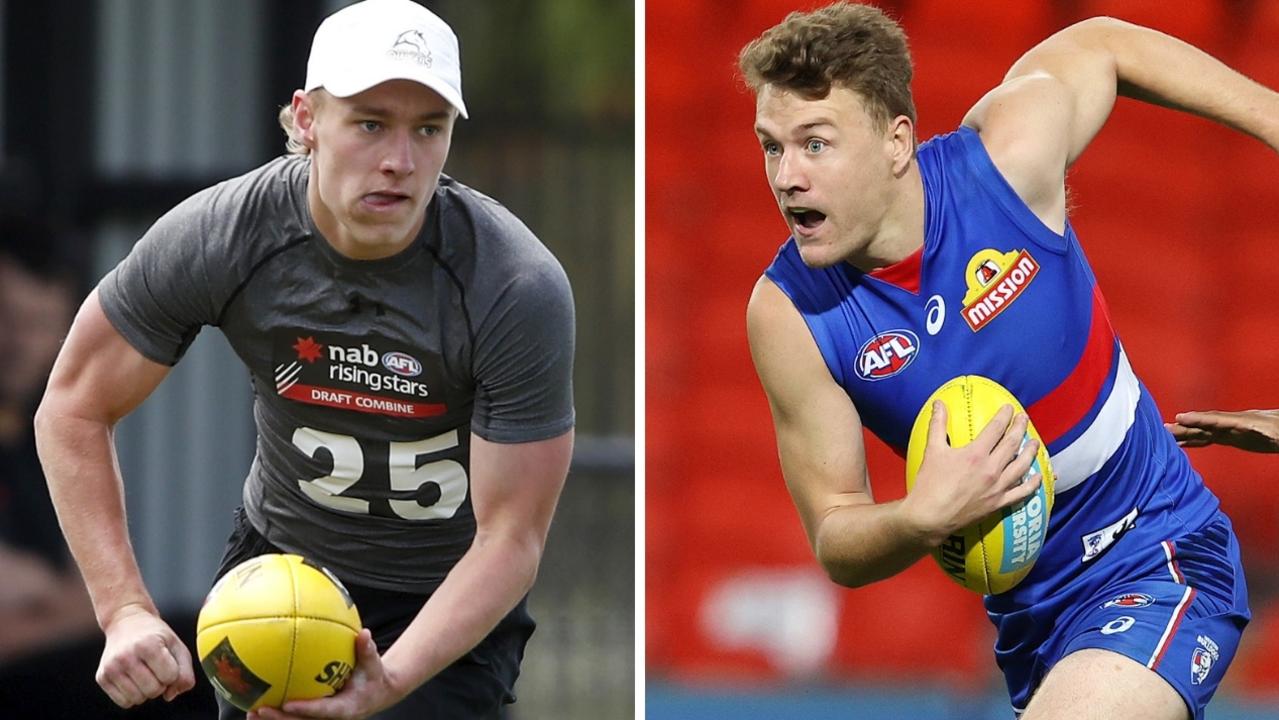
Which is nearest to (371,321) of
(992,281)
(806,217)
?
(806,217)

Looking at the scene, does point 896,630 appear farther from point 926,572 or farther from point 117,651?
point 117,651

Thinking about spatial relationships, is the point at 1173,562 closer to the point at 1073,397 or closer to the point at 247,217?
the point at 1073,397

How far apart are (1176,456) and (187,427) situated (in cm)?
367

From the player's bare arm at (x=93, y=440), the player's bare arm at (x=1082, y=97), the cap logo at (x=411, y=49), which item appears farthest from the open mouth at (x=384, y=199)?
the player's bare arm at (x=1082, y=97)

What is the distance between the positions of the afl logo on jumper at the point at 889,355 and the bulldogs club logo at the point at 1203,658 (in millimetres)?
798

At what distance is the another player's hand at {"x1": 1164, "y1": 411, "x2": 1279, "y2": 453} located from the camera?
3393 millimetres

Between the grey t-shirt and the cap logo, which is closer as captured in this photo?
the cap logo

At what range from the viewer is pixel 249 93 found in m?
5.82

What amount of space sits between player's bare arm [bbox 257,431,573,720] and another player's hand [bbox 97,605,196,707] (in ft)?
1.28

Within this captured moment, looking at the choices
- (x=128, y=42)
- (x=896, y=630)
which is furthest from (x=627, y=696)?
(x=128, y=42)

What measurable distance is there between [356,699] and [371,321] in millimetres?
858

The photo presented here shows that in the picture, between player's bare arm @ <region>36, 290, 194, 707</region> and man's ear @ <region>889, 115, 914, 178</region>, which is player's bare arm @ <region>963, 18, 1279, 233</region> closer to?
man's ear @ <region>889, 115, 914, 178</region>

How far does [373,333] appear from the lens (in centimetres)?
346

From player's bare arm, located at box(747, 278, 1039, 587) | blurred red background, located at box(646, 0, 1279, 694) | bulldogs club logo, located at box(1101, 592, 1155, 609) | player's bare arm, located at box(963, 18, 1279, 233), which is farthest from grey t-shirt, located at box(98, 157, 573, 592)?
blurred red background, located at box(646, 0, 1279, 694)
